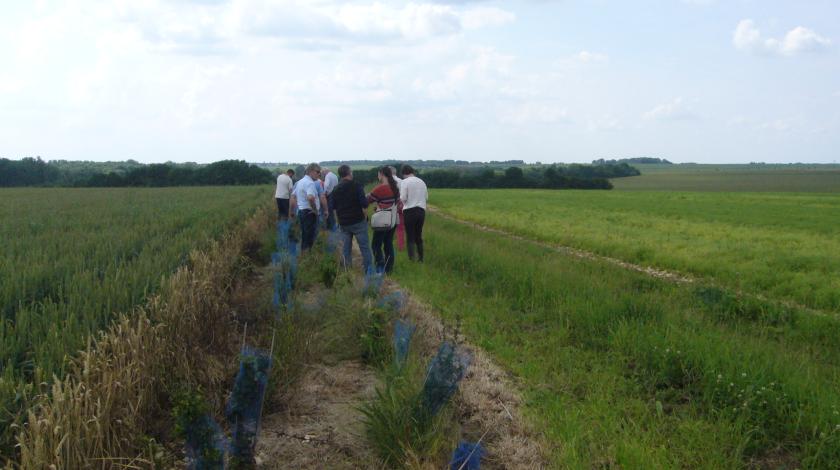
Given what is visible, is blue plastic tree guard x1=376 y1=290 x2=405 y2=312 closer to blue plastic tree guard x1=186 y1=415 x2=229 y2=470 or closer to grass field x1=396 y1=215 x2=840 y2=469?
grass field x1=396 y1=215 x2=840 y2=469

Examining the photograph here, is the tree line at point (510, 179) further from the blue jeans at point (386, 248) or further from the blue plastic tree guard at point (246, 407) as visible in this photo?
the blue plastic tree guard at point (246, 407)

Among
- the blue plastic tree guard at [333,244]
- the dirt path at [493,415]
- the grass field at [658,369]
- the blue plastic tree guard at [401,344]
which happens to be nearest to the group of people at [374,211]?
the blue plastic tree guard at [333,244]

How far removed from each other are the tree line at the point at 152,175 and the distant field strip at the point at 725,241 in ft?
173

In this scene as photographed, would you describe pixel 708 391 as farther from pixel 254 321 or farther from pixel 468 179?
pixel 468 179

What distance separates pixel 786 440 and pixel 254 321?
4.66 metres

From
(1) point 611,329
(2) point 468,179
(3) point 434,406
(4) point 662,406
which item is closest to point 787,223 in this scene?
(1) point 611,329

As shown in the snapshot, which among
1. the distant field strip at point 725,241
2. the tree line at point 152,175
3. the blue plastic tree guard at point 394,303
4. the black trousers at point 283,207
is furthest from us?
the tree line at point 152,175

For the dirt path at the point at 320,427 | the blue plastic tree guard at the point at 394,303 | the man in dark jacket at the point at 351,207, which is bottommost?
the dirt path at the point at 320,427

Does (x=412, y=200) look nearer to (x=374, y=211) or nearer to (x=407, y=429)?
(x=374, y=211)

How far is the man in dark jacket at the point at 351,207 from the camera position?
9.63m

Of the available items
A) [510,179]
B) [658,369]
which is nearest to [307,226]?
[658,369]

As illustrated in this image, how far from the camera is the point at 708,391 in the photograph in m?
4.63

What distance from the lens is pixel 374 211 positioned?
1069 centimetres

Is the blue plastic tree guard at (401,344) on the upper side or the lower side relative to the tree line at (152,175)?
lower
